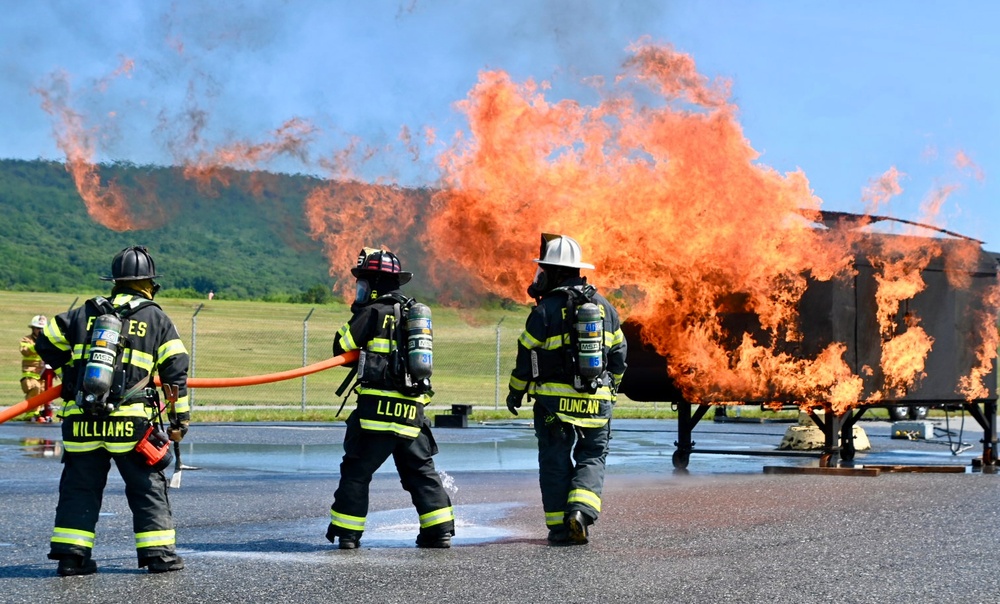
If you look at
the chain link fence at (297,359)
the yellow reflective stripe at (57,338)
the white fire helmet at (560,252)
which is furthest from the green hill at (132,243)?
the yellow reflective stripe at (57,338)

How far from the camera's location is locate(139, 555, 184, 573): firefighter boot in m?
6.68

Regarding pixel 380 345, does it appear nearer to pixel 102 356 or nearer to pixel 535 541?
pixel 535 541

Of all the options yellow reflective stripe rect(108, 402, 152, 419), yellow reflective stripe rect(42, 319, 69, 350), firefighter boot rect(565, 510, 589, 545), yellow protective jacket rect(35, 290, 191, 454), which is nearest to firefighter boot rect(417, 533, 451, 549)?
firefighter boot rect(565, 510, 589, 545)

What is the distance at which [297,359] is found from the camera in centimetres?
4184

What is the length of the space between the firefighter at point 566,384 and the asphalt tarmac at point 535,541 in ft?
1.27

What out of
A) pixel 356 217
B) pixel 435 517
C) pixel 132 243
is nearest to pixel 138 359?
pixel 435 517

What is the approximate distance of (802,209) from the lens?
42.0 feet

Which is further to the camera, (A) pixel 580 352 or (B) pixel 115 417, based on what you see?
(A) pixel 580 352

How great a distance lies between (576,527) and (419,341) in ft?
4.97

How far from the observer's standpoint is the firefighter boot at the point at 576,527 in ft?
25.6

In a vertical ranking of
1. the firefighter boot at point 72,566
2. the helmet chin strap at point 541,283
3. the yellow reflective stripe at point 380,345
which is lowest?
the firefighter boot at point 72,566

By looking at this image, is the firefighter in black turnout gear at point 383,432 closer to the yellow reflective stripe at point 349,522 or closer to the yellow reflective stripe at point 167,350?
the yellow reflective stripe at point 349,522

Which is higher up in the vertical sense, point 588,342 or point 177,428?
point 588,342

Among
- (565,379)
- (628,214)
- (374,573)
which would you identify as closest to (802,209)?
(628,214)
